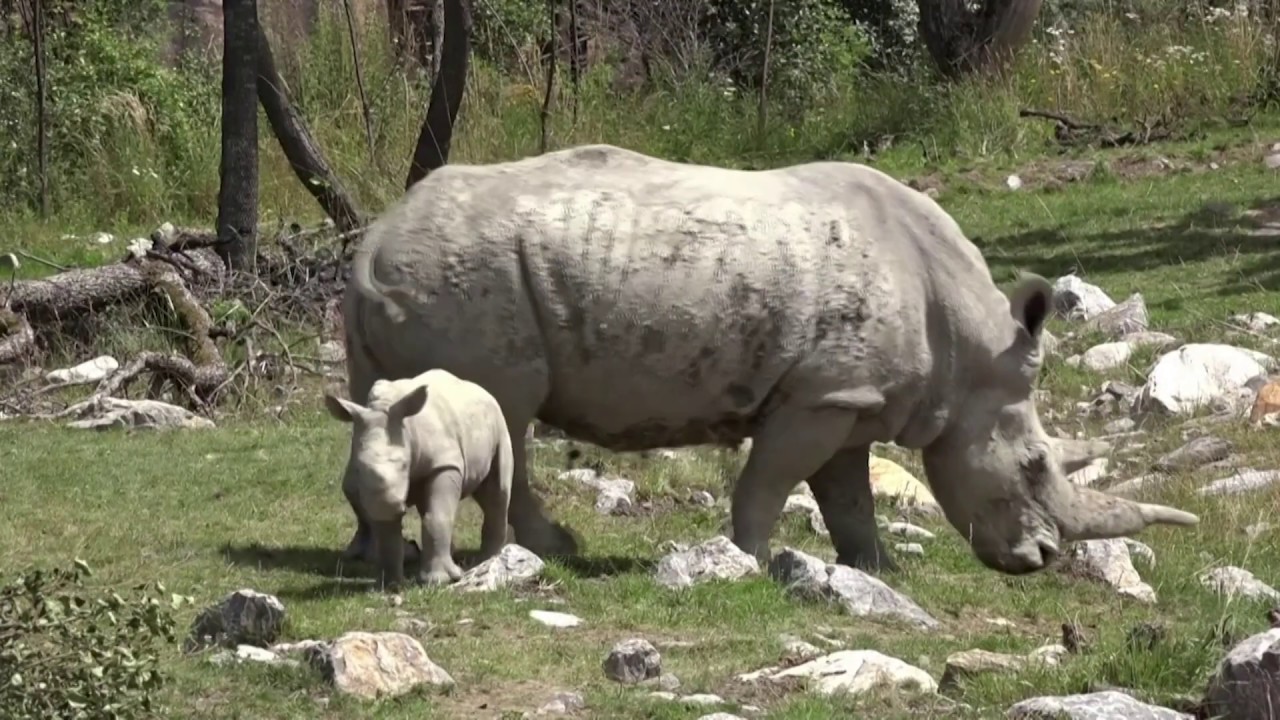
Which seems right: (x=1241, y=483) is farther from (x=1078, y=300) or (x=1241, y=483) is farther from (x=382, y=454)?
(x=382, y=454)

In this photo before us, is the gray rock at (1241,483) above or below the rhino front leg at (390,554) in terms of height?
below

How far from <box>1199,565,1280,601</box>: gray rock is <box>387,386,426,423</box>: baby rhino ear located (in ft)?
9.59

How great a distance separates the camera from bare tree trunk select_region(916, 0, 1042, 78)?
2203 cm

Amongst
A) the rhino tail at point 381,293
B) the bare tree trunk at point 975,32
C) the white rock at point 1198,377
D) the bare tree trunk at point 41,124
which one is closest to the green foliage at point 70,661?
the rhino tail at point 381,293

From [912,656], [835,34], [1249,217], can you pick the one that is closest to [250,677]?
[912,656]

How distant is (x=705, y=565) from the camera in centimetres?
809

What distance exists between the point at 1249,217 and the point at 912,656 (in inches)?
437

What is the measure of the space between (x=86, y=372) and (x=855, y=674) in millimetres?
7504

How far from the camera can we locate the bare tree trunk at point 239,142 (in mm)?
14172

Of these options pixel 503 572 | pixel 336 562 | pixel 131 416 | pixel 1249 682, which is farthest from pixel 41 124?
pixel 1249 682

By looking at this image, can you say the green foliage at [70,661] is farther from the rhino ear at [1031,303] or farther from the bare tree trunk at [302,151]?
the bare tree trunk at [302,151]

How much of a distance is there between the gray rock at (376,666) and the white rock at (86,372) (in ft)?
22.5

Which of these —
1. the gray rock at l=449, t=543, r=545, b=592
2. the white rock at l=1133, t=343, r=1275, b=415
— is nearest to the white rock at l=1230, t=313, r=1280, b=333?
the white rock at l=1133, t=343, r=1275, b=415

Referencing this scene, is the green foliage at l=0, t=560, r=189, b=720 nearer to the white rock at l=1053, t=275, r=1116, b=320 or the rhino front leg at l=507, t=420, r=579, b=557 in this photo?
the rhino front leg at l=507, t=420, r=579, b=557
